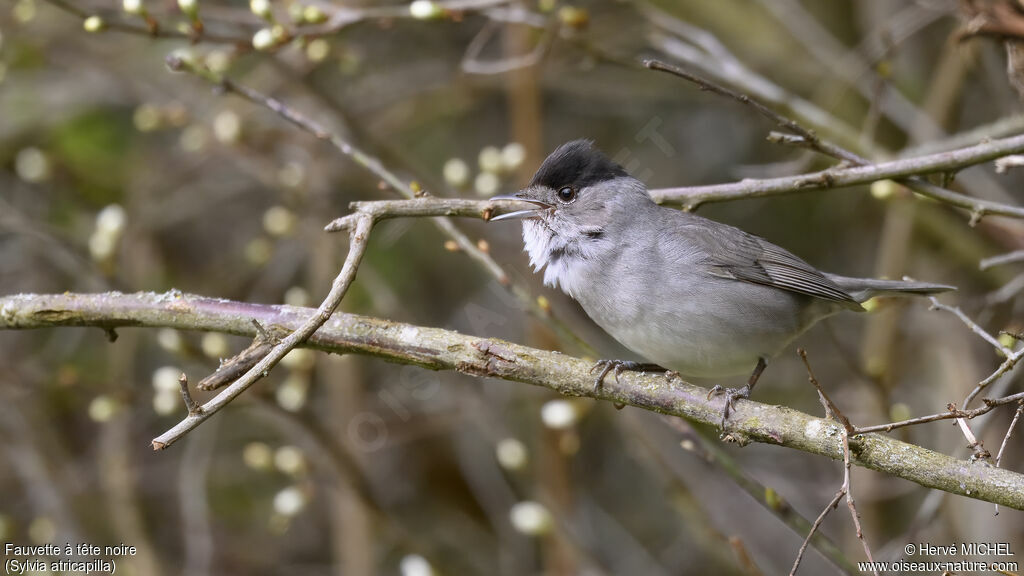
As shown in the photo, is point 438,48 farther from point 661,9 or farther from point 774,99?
point 774,99

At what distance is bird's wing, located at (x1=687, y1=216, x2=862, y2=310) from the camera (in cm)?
Result: 363

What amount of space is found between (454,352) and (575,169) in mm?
1365

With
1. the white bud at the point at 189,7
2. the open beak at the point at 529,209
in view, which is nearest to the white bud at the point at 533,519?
the open beak at the point at 529,209

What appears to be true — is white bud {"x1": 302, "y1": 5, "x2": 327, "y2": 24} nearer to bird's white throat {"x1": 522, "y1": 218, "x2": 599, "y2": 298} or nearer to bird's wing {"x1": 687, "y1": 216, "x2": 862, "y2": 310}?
bird's white throat {"x1": 522, "y1": 218, "x2": 599, "y2": 298}

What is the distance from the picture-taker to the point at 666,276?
136 inches

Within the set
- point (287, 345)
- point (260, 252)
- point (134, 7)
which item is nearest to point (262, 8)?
point (134, 7)

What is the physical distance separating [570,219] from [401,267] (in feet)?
10.3

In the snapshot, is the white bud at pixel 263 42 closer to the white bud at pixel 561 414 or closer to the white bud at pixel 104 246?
the white bud at pixel 104 246

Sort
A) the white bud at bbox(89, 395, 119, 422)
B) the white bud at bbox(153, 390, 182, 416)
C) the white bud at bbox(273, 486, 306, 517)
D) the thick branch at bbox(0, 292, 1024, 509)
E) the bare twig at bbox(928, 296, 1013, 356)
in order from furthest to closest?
the white bud at bbox(89, 395, 119, 422) → the white bud at bbox(273, 486, 306, 517) → the white bud at bbox(153, 390, 182, 416) → the thick branch at bbox(0, 292, 1024, 509) → the bare twig at bbox(928, 296, 1013, 356)

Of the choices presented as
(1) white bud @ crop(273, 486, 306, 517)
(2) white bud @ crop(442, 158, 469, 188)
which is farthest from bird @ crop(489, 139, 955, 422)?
(1) white bud @ crop(273, 486, 306, 517)

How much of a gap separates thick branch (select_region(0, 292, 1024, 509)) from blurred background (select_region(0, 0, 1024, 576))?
2.91 feet

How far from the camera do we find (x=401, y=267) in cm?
656

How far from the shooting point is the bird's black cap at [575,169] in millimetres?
3732

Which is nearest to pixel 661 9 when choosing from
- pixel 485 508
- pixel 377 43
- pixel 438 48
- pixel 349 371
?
pixel 438 48
